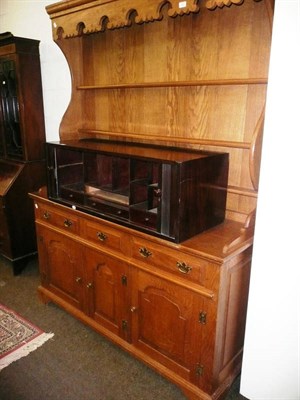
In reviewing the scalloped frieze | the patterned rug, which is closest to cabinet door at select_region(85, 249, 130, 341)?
the patterned rug

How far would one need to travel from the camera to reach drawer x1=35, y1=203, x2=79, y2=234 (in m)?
2.07

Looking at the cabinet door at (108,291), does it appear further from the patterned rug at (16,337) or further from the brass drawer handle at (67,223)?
the patterned rug at (16,337)

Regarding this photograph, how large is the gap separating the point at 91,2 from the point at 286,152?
132 centimetres

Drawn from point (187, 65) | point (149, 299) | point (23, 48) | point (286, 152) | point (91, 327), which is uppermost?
point (23, 48)

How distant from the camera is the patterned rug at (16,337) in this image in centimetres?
204

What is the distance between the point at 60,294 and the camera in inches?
93.1

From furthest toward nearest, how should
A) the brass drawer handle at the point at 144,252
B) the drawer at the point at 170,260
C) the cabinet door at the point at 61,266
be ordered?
the cabinet door at the point at 61,266, the brass drawer handle at the point at 144,252, the drawer at the point at 170,260

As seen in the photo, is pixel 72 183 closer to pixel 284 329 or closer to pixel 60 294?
pixel 60 294

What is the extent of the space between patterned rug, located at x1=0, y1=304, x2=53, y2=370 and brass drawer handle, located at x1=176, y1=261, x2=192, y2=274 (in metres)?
1.19

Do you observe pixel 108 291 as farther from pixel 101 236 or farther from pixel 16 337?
pixel 16 337

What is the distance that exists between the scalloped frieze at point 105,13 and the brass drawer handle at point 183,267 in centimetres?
114

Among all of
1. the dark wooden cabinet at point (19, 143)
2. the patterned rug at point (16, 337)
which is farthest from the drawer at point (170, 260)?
the dark wooden cabinet at point (19, 143)

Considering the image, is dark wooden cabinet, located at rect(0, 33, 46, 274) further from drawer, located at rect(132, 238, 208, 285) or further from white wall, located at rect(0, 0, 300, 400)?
white wall, located at rect(0, 0, 300, 400)

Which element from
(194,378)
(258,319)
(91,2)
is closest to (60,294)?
(194,378)
